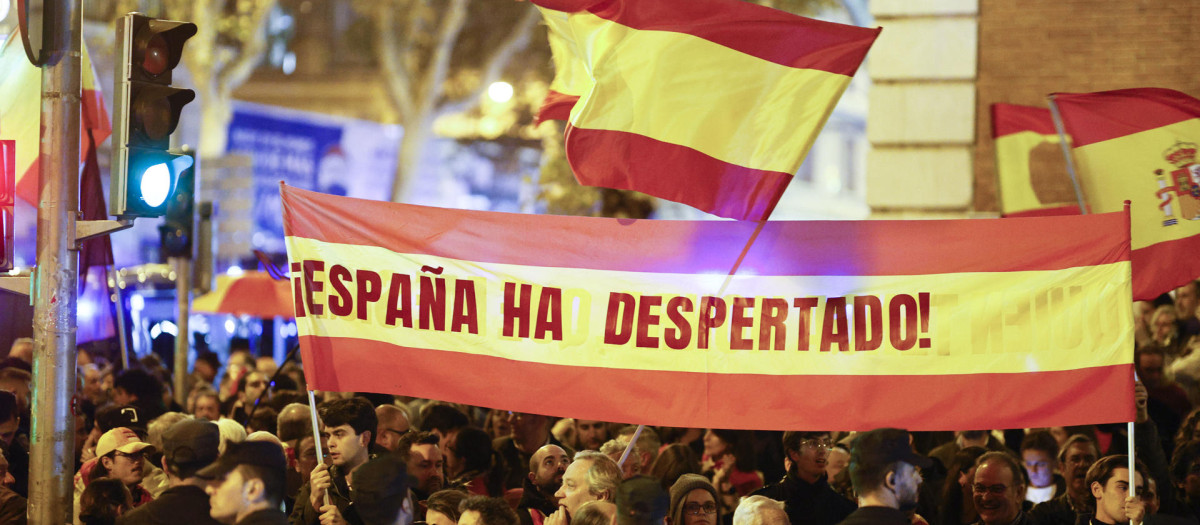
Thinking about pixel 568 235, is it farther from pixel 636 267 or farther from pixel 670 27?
pixel 670 27

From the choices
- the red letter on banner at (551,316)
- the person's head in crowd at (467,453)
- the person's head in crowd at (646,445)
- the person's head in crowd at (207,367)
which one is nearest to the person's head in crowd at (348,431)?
the red letter on banner at (551,316)

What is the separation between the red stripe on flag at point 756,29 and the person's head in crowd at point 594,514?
7.02 ft

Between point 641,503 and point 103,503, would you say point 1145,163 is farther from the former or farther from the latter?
point 103,503

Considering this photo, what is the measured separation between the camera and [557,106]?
652 cm

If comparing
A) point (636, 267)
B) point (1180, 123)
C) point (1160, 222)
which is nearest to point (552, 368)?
point (636, 267)

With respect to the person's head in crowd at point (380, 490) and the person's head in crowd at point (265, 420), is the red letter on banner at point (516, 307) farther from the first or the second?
the person's head in crowd at point (265, 420)

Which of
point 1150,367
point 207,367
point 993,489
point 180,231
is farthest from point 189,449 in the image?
point 207,367

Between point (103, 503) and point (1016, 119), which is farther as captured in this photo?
point (1016, 119)

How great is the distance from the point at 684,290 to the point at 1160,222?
2.73 meters

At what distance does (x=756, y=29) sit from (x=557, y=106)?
3.55 feet

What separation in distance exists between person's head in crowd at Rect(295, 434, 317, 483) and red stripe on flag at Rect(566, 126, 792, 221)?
8.05 feet

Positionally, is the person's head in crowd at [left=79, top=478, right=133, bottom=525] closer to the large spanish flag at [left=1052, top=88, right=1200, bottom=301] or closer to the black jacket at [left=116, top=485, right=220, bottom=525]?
the black jacket at [left=116, top=485, right=220, bottom=525]

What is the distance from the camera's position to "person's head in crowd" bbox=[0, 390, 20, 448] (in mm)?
7961

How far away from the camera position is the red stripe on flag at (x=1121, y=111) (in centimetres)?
727
